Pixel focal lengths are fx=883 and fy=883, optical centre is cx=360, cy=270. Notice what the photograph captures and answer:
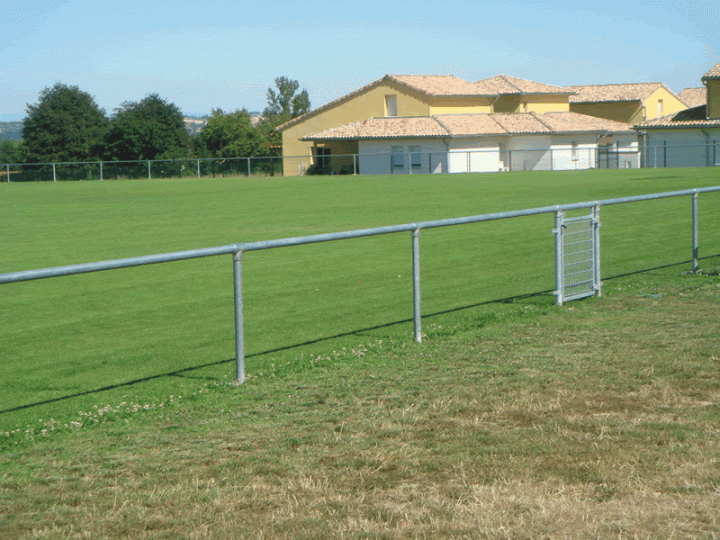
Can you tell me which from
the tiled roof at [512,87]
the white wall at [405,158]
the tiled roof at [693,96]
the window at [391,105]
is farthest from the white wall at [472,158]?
the tiled roof at [693,96]

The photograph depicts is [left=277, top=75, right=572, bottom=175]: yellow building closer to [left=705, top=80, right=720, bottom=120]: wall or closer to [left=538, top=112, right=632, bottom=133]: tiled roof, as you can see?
[left=538, top=112, right=632, bottom=133]: tiled roof

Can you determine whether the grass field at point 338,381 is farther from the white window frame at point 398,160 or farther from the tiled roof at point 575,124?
the tiled roof at point 575,124

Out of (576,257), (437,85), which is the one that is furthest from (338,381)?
(437,85)

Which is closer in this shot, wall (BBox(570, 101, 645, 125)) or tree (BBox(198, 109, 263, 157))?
wall (BBox(570, 101, 645, 125))

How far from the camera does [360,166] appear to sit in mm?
66000

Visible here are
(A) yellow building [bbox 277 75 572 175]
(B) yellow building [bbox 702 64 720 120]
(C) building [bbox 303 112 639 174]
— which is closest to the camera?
(B) yellow building [bbox 702 64 720 120]

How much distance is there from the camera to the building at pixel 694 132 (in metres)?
57.9

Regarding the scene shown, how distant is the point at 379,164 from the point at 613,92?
124 ft

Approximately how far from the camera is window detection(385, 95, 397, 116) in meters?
74.4

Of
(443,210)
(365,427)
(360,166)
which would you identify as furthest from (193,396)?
(360,166)

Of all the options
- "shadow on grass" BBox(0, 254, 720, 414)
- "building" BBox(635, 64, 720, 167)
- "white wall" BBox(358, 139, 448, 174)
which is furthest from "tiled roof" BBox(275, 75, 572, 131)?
"shadow on grass" BBox(0, 254, 720, 414)

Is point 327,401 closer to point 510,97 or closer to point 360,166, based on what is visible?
point 360,166

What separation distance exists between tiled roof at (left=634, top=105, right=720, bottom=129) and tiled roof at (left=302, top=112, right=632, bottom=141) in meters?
7.11

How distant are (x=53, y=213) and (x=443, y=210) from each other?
13.3 m
